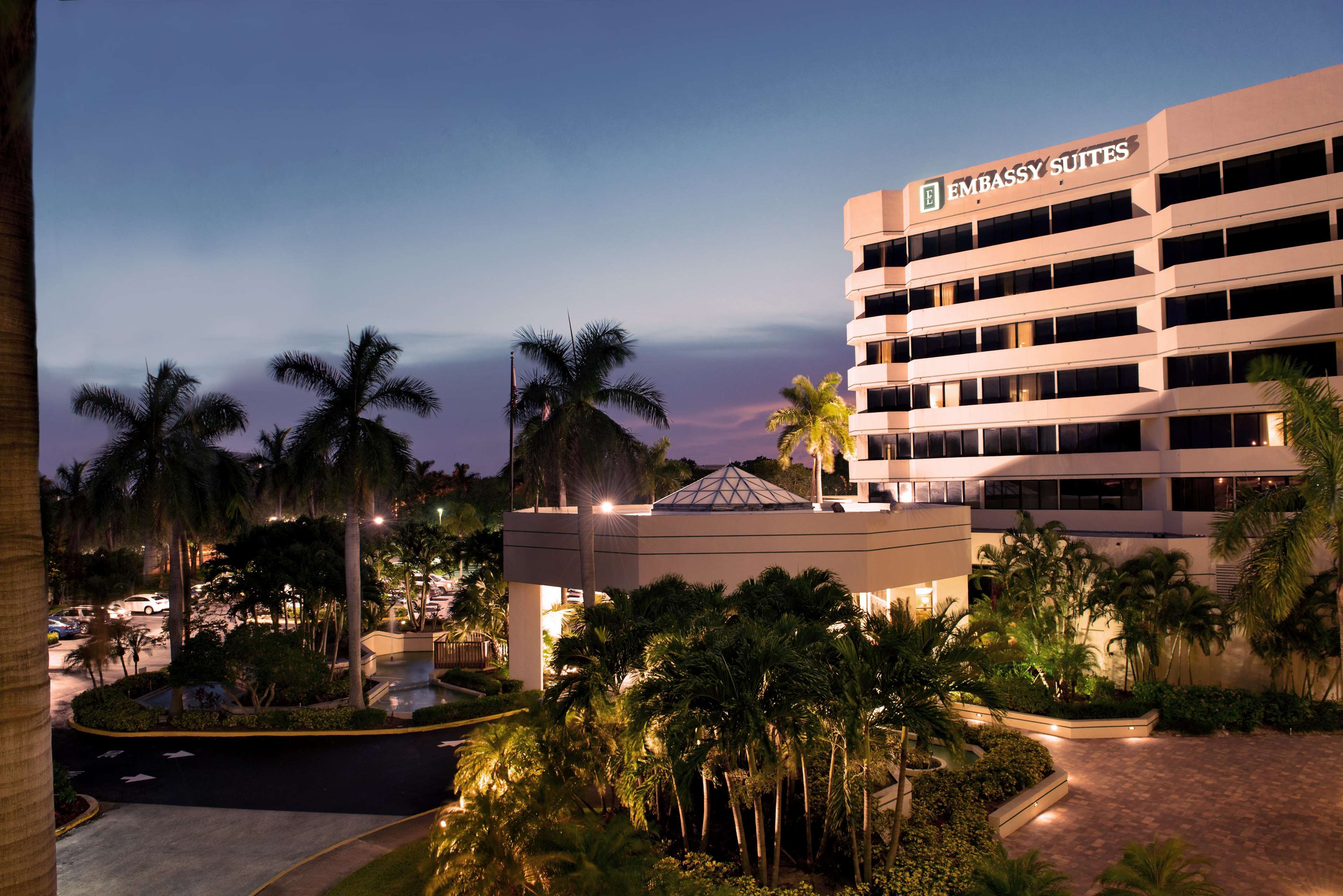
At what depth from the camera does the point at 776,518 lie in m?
24.8

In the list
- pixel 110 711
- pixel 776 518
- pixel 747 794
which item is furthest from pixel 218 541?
pixel 747 794

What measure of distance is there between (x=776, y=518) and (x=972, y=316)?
2328cm

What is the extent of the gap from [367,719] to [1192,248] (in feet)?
124

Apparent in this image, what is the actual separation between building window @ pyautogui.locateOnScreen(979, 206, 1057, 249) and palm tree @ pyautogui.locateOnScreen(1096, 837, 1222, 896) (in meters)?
35.8

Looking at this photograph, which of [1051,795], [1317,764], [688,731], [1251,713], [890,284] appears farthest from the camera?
[890,284]

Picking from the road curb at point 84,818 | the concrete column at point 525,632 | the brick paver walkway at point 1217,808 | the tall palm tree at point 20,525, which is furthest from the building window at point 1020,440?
the tall palm tree at point 20,525

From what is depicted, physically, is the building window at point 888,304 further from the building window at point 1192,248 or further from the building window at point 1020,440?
the building window at point 1192,248

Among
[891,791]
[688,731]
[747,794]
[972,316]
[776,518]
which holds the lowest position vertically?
[891,791]

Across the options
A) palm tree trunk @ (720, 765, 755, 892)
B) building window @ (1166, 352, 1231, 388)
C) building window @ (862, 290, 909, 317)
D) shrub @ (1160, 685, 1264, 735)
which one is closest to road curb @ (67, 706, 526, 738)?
palm tree trunk @ (720, 765, 755, 892)

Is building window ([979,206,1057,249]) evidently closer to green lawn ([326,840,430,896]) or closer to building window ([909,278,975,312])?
building window ([909,278,975,312])

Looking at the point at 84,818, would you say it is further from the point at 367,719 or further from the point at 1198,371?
the point at 1198,371

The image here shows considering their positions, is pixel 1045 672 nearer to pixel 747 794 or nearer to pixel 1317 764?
pixel 1317 764

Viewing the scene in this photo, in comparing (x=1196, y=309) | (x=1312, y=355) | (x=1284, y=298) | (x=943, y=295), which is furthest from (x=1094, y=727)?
(x=943, y=295)

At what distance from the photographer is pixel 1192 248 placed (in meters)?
34.8
